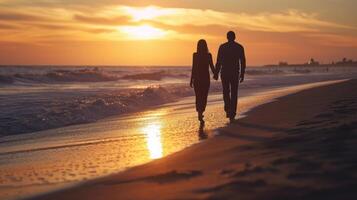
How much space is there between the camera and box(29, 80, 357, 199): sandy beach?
157 inches

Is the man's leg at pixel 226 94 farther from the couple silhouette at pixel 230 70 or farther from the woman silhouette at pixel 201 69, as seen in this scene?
the woman silhouette at pixel 201 69

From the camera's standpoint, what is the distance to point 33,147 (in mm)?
8992

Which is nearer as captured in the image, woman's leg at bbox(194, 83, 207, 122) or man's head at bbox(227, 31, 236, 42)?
man's head at bbox(227, 31, 236, 42)

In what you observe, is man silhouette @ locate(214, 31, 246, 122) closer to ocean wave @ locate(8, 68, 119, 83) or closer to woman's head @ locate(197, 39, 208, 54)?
woman's head @ locate(197, 39, 208, 54)

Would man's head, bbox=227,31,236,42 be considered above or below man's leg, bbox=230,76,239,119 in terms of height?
above

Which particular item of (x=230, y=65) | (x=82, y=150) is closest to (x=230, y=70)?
(x=230, y=65)

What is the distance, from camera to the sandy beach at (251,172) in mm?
3977

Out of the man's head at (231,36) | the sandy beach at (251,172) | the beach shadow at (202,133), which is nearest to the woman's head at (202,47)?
the man's head at (231,36)

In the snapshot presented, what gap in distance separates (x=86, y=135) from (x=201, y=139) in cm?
303

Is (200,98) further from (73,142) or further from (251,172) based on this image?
(251,172)

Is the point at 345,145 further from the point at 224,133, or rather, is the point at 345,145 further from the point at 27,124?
the point at 27,124

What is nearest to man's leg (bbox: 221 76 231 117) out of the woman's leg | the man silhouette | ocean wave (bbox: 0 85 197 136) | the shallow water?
the man silhouette

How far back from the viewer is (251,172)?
15.6 feet

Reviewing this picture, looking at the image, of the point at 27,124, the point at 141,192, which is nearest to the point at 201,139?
the point at 141,192
